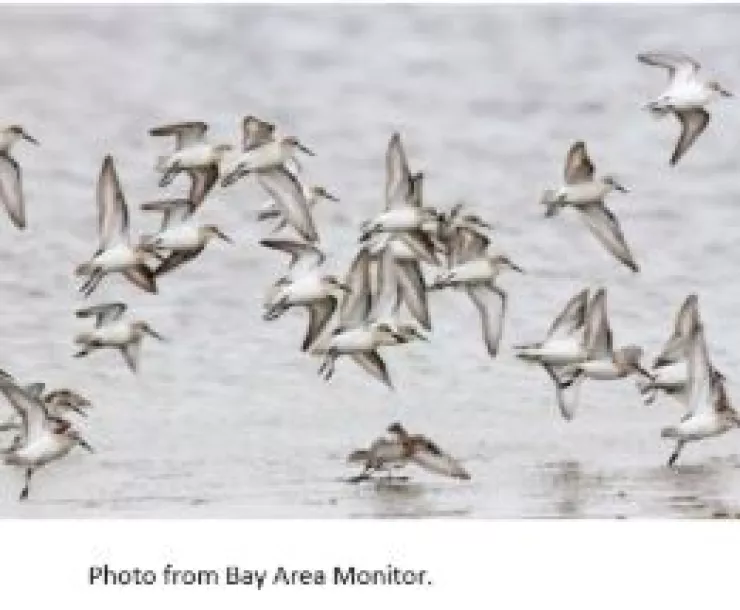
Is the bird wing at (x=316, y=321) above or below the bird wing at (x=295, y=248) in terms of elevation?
below

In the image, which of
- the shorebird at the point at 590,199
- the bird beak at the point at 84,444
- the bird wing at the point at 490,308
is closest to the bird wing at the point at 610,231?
the shorebird at the point at 590,199

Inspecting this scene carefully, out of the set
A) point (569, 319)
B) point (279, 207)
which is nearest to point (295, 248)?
point (279, 207)

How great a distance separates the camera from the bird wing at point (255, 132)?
4.06 ft

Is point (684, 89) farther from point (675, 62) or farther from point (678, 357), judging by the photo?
point (678, 357)

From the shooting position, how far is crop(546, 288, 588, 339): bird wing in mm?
1248

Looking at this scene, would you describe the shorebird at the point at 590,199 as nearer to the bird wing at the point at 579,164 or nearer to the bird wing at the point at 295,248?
the bird wing at the point at 579,164

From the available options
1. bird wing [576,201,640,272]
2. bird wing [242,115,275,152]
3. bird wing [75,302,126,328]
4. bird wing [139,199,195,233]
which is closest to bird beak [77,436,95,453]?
bird wing [75,302,126,328]

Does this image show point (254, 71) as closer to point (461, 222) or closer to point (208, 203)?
point (208, 203)

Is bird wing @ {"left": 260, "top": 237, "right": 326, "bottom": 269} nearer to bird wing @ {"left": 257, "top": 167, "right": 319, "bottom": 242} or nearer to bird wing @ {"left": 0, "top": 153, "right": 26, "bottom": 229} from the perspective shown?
bird wing @ {"left": 257, "top": 167, "right": 319, "bottom": 242}

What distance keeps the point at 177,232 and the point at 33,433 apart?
9.1 inches

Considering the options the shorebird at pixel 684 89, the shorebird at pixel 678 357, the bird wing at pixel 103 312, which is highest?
the shorebird at pixel 684 89
